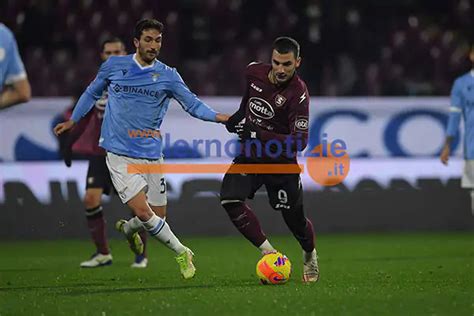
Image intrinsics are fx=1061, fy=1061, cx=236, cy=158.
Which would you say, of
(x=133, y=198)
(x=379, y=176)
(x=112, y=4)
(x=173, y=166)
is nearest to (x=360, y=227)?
(x=379, y=176)

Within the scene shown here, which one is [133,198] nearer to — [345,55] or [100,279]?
[100,279]

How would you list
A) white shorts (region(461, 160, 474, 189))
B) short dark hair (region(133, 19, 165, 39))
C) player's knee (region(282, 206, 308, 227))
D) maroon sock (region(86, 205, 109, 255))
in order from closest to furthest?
player's knee (region(282, 206, 308, 227)) → short dark hair (region(133, 19, 165, 39)) → maroon sock (region(86, 205, 109, 255)) → white shorts (region(461, 160, 474, 189))

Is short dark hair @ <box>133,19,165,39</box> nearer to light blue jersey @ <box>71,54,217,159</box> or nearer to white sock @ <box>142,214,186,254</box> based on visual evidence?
light blue jersey @ <box>71,54,217,159</box>

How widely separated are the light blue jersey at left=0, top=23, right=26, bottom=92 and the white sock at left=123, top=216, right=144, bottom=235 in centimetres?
286

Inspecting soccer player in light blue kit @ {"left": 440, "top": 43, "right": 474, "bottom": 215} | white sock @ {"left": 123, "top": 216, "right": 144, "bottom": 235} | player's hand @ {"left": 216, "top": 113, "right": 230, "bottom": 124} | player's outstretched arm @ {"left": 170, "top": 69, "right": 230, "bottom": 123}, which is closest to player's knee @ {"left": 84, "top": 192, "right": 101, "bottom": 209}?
white sock @ {"left": 123, "top": 216, "right": 144, "bottom": 235}

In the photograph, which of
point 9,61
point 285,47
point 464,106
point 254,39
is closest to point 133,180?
point 285,47

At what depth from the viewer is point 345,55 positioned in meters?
17.8

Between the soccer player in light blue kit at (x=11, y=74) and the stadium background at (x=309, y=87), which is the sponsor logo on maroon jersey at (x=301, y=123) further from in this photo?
the stadium background at (x=309, y=87)

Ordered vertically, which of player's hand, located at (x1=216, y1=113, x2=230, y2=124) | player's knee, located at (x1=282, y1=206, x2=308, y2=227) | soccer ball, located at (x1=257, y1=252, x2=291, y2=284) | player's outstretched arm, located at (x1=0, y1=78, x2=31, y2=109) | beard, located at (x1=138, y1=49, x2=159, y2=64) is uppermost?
player's outstretched arm, located at (x1=0, y1=78, x2=31, y2=109)

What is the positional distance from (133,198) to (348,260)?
328 centimetres

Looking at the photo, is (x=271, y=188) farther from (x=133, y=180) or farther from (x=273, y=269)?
(x=133, y=180)

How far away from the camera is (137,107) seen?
891 cm

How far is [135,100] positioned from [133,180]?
0.69 m

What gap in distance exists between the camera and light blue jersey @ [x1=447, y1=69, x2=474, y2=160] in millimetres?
12688
